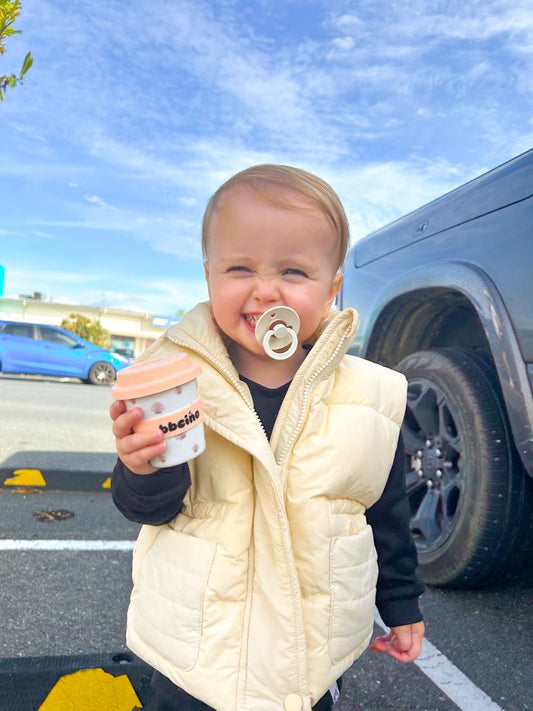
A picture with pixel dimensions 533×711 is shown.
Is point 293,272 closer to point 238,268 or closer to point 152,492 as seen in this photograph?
point 238,268

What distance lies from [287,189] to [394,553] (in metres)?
0.88

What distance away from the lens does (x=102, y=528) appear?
10.7ft

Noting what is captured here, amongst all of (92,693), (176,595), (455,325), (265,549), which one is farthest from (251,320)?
(455,325)

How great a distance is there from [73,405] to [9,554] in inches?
234

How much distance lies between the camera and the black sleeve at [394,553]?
148 cm

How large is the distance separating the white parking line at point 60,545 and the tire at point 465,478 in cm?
139

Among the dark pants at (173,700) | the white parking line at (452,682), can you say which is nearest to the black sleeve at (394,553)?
the dark pants at (173,700)

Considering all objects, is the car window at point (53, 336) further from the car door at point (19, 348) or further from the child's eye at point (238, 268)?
the child's eye at point (238, 268)

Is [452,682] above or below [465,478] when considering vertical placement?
below

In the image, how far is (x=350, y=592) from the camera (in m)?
1.30

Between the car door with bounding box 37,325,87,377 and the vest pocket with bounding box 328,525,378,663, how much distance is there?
14083 mm

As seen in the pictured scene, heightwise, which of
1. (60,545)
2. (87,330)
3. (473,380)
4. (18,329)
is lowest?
(60,545)

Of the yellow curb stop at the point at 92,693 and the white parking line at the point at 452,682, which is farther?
the white parking line at the point at 452,682

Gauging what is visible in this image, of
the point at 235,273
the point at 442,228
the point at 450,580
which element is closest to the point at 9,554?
the point at 450,580
